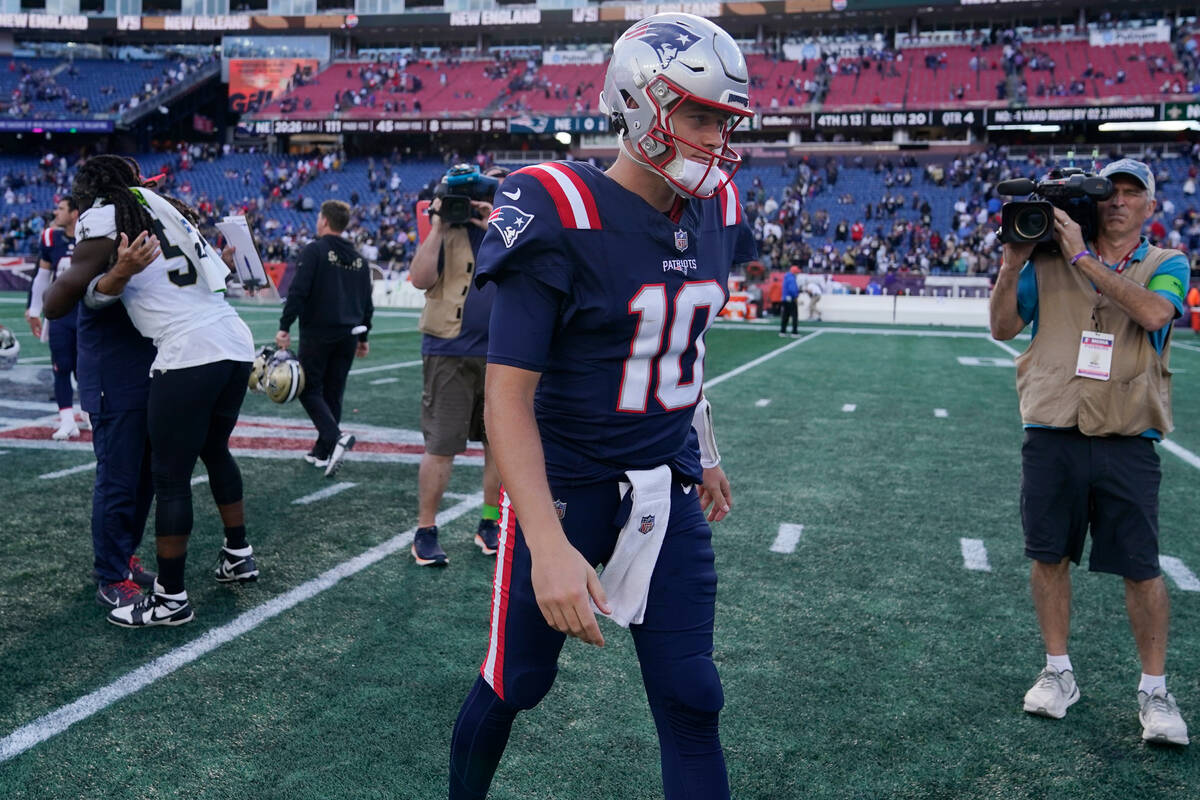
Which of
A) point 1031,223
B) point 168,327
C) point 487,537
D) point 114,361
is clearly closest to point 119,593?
point 114,361

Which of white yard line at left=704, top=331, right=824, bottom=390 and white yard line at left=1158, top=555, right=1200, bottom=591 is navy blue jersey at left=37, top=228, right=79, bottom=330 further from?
white yard line at left=1158, top=555, right=1200, bottom=591

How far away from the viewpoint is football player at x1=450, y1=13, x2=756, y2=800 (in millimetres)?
1873

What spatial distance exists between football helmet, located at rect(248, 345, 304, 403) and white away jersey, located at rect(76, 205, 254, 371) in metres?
2.52

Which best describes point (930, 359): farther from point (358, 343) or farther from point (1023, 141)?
point (1023, 141)

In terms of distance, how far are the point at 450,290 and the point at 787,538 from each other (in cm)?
233

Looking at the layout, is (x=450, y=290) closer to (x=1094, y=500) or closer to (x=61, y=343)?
(x=1094, y=500)

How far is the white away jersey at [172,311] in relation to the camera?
3.79m

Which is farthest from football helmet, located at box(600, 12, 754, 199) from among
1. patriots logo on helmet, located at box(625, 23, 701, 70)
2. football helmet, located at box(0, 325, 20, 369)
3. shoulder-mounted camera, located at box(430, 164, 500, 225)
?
football helmet, located at box(0, 325, 20, 369)

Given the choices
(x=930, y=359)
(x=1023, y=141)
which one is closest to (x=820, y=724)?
(x=930, y=359)

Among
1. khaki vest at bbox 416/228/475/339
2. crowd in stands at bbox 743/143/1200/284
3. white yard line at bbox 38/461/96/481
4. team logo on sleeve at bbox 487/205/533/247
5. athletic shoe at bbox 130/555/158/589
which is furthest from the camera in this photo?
crowd in stands at bbox 743/143/1200/284

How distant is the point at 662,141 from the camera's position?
193cm

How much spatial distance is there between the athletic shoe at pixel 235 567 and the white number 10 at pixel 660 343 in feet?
9.88

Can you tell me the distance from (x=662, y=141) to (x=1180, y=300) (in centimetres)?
225

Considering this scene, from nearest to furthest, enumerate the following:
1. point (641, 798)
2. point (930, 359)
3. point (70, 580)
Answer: point (641, 798), point (70, 580), point (930, 359)
